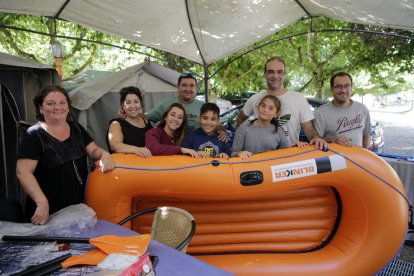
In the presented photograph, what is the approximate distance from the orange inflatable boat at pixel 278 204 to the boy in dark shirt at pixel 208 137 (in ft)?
0.97

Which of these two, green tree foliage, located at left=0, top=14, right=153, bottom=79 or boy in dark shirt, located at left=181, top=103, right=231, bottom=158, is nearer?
boy in dark shirt, located at left=181, top=103, right=231, bottom=158

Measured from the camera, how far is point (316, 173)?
2117 mm

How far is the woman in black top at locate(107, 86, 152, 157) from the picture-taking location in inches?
91.7

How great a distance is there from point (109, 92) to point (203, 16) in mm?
1486

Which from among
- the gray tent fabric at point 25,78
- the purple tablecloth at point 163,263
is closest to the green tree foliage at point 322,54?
the gray tent fabric at point 25,78

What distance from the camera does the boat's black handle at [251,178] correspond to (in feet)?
6.81

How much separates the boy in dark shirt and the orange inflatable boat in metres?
0.30

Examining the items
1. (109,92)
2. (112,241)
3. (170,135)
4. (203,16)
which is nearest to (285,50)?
(203,16)

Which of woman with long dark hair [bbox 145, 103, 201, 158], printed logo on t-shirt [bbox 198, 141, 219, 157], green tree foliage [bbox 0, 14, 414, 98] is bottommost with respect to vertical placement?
printed logo on t-shirt [bbox 198, 141, 219, 157]

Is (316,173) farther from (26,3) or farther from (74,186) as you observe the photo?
(26,3)

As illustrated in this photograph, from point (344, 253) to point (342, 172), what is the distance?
592 mm

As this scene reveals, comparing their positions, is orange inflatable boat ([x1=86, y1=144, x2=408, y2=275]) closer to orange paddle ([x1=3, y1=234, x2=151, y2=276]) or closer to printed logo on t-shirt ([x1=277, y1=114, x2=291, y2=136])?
printed logo on t-shirt ([x1=277, y1=114, x2=291, y2=136])

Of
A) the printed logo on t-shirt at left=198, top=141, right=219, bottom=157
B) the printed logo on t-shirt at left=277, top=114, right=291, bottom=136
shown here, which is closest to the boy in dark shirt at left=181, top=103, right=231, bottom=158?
the printed logo on t-shirt at left=198, top=141, right=219, bottom=157

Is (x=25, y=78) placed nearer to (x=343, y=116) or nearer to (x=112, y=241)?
(x=112, y=241)
